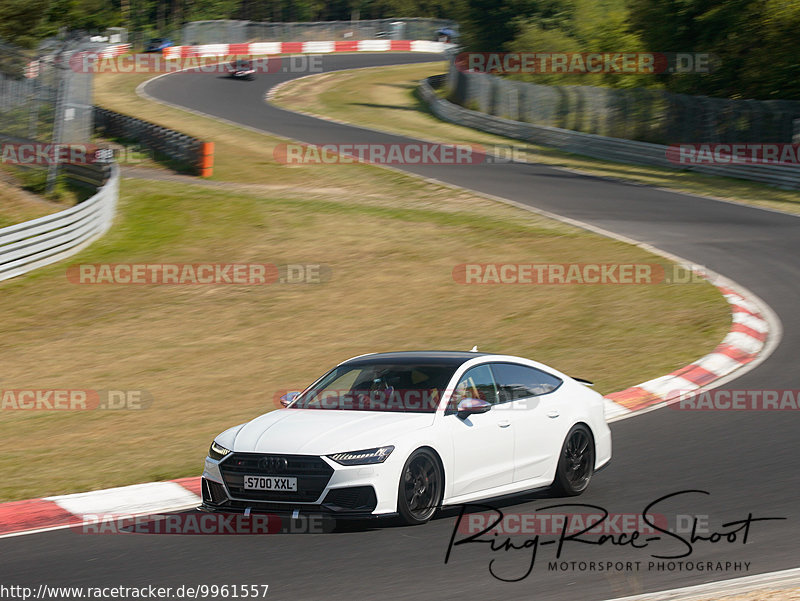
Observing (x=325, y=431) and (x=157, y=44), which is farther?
(x=157, y=44)

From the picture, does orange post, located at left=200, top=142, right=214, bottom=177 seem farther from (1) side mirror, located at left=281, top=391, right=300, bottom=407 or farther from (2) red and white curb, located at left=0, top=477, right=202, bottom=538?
(1) side mirror, located at left=281, top=391, right=300, bottom=407

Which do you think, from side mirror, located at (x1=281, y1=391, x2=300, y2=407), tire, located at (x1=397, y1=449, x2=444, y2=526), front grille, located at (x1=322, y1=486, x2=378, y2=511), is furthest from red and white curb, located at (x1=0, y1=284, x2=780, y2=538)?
tire, located at (x1=397, y1=449, x2=444, y2=526)

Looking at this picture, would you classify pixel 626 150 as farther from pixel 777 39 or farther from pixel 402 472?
pixel 402 472

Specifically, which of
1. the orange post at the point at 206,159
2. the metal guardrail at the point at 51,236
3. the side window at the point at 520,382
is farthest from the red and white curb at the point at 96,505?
the orange post at the point at 206,159

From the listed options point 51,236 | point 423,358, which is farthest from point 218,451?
point 51,236

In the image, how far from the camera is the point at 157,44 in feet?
257

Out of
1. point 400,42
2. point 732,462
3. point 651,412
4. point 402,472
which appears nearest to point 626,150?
point 651,412

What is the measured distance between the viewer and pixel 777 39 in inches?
1364

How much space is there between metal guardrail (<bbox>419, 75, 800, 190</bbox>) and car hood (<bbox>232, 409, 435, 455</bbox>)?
23302mm

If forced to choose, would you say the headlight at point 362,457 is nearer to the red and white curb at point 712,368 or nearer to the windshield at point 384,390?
the windshield at point 384,390

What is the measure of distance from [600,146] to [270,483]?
30.0 m

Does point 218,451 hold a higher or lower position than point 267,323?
higher

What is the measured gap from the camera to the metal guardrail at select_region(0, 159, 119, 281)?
20844mm

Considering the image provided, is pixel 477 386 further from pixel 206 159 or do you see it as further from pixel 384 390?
pixel 206 159
